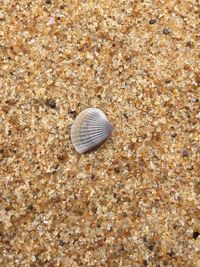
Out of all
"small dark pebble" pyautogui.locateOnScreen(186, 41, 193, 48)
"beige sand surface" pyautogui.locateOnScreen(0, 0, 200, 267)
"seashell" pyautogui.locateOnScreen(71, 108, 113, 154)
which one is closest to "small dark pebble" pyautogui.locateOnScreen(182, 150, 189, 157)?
"beige sand surface" pyautogui.locateOnScreen(0, 0, 200, 267)

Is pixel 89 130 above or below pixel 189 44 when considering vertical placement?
below

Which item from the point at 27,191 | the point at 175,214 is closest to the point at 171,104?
the point at 175,214

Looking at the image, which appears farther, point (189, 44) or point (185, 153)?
point (189, 44)

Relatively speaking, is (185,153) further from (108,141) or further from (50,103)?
(50,103)

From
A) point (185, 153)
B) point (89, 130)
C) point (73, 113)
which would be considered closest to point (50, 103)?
point (73, 113)

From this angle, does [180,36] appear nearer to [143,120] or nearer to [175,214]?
[143,120]

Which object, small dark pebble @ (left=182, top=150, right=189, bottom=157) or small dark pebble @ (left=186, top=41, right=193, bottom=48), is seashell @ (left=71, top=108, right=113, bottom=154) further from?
small dark pebble @ (left=186, top=41, right=193, bottom=48)
